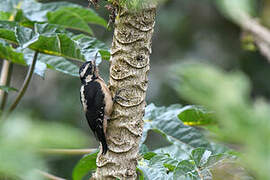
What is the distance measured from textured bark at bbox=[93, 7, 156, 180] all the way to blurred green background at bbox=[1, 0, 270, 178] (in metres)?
→ 2.90

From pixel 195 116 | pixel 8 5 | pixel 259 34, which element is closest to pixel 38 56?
pixel 8 5

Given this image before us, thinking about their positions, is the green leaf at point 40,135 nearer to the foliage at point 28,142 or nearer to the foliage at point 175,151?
the foliage at point 28,142

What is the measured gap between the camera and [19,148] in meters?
0.64

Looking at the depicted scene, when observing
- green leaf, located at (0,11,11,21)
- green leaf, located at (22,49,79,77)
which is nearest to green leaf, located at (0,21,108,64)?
green leaf, located at (22,49,79,77)

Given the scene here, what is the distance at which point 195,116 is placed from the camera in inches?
85.2

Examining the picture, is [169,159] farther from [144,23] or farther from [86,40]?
[86,40]

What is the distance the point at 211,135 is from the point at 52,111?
10.2 ft

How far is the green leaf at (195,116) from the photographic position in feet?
6.95

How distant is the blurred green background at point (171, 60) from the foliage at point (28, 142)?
385 centimetres

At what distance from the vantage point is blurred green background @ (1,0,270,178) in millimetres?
4798

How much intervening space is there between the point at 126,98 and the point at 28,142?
95 cm

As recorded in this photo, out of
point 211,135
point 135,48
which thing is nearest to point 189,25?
point 211,135

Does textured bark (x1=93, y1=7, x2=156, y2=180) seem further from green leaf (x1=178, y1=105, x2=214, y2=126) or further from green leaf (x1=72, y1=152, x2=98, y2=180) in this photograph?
green leaf (x1=178, y1=105, x2=214, y2=126)

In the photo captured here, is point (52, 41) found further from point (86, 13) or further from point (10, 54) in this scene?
point (86, 13)
